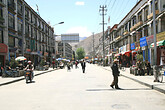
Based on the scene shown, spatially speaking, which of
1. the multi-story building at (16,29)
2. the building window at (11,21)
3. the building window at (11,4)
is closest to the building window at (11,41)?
the multi-story building at (16,29)

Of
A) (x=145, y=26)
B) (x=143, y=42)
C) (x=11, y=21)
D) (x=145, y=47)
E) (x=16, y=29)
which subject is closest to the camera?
(x=11, y=21)

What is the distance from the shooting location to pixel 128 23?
135ft

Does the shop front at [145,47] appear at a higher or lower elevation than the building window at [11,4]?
lower

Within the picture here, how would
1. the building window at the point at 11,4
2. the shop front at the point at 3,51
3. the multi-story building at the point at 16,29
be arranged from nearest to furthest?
the shop front at the point at 3,51 < the multi-story building at the point at 16,29 < the building window at the point at 11,4

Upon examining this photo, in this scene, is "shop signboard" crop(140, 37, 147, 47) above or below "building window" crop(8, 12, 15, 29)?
below

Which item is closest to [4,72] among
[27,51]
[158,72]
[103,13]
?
[158,72]

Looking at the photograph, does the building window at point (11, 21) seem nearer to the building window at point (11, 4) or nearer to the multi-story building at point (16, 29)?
the multi-story building at point (16, 29)

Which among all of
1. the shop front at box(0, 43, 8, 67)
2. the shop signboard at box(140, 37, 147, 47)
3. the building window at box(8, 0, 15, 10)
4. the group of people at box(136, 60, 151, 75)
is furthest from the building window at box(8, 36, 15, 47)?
the shop signboard at box(140, 37, 147, 47)

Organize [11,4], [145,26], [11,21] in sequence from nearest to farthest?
[11,4]
[11,21]
[145,26]

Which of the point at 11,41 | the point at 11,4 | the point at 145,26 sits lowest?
the point at 11,41

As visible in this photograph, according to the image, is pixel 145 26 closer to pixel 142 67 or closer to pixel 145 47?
pixel 145 47

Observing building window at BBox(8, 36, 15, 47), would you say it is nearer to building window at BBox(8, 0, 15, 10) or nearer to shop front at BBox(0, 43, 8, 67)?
shop front at BBox(0, 43, 8, 67)

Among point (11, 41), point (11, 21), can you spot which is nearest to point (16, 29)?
point (11, 21)

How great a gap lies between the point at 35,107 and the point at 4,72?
44.6 feet
